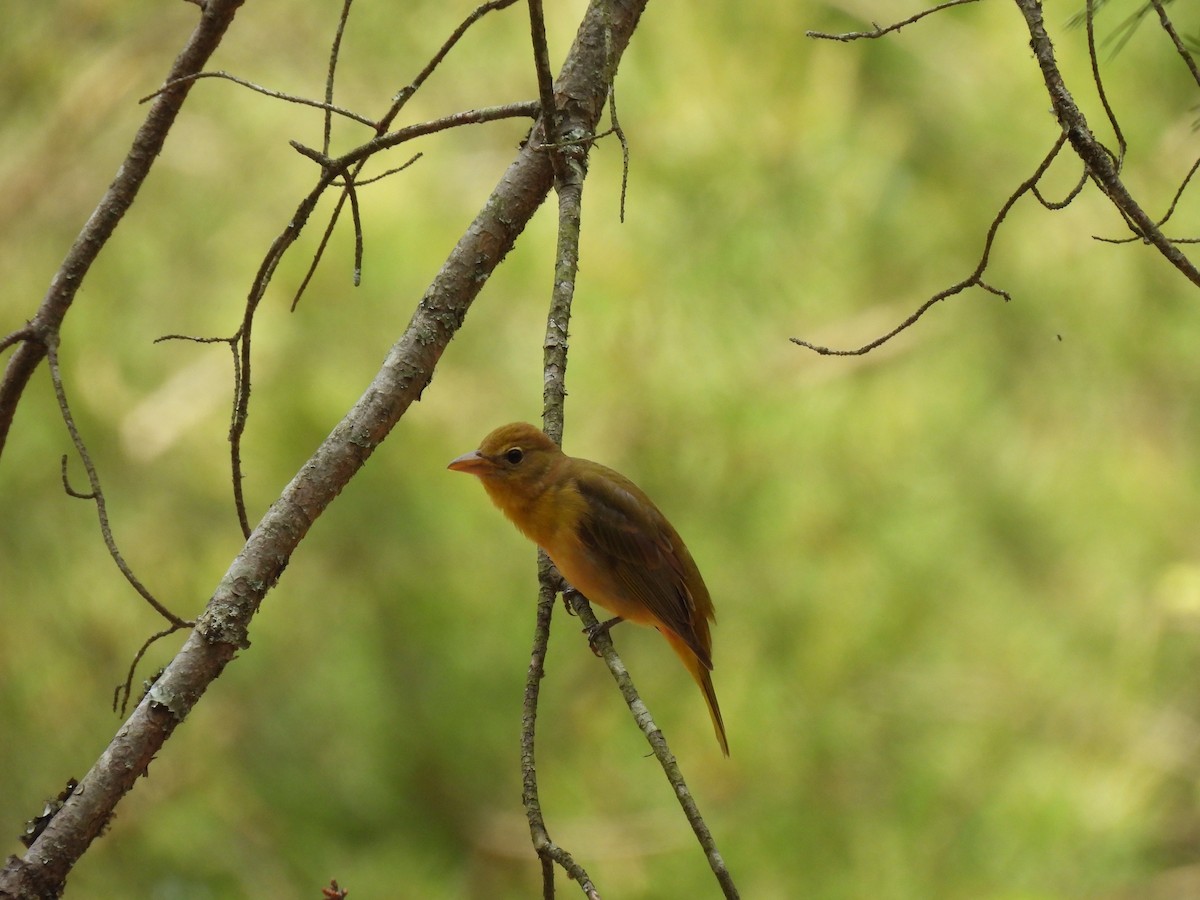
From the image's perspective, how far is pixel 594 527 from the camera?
301 centimetres

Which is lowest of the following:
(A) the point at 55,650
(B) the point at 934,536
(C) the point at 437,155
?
(A) the point at 55,650

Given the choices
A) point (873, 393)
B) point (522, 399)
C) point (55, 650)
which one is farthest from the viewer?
point (873, 393)

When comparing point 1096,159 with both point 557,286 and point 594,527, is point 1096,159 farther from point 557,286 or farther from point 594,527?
point 594,527

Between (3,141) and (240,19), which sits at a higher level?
(240,19)

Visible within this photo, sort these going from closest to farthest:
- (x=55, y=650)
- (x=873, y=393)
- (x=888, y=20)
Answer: (x=55, y=650), (x=873, y=393), (x=888, y=20)

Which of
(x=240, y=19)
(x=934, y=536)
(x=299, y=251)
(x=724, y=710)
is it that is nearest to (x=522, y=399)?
(x=299, y=251)

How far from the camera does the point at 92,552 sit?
13.3ft

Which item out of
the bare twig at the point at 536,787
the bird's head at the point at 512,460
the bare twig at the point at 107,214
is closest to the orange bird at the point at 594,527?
the bird's head at the point at 512,460

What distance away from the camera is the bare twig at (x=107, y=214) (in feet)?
7.74

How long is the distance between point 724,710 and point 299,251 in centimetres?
202

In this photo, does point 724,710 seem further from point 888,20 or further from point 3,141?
point 3,141

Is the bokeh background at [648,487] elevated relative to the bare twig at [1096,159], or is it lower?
elevated

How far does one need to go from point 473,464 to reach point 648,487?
3.79 ft

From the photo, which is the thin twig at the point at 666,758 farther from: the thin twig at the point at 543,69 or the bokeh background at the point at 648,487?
the bokeh background at the point at 648,487
